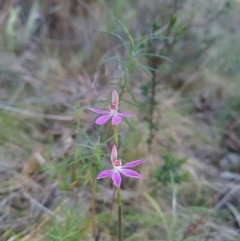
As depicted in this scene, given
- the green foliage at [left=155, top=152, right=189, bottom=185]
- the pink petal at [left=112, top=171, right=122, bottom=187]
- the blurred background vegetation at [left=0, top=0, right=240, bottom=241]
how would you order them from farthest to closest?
1. the green foliage at [left=155, top=152, right=189, bottom=185]
2. the blurred background vegetation at [left=0, top=0, right=240, bottom=241]
3. the pink petal at [left=112, top=171, right=122, bottom=187]

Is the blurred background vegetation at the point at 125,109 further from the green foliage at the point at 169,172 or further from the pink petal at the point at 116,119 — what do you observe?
the pink petal at the point at 116,119

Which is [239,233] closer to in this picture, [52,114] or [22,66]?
[52,114]

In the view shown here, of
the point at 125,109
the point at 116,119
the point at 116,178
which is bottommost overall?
the point at 116,178

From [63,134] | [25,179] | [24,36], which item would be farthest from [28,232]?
[24,36]

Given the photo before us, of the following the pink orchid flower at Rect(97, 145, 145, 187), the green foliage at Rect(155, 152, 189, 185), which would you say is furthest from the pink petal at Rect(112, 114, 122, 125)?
the green foliage at Rect(155, 152, 189, 185)

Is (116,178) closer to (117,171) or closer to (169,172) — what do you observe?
(117,171)

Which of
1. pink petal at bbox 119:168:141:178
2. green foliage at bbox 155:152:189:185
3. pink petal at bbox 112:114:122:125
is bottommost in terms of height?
pink petal at bbox 119:168:141:178

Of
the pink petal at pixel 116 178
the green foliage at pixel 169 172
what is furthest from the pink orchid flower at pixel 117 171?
the green foliage at pixel 169 172

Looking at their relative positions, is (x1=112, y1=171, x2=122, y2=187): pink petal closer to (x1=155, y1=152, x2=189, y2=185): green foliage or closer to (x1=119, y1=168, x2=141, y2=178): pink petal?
(x1=119, y1=168, x2=141, y2=178): pink petal

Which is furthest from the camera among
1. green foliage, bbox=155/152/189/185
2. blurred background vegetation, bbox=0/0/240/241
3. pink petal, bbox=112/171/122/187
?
green foliage, bbox=155/152/189/185

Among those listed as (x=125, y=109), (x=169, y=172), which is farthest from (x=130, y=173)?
(x=125, y=109)
